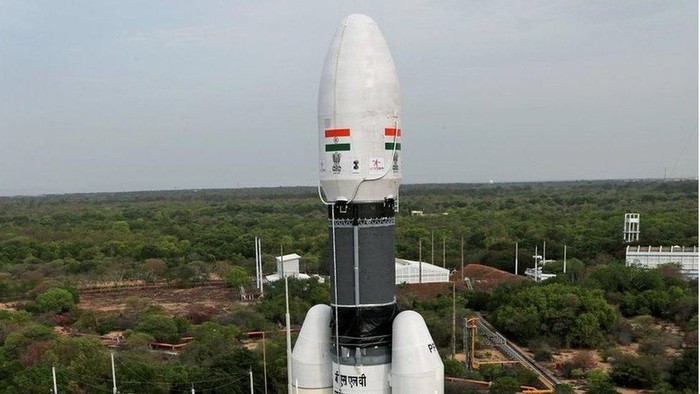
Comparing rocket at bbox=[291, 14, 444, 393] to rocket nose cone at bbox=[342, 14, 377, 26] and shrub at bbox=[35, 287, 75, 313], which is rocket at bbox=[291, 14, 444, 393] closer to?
rocket nose cone at bbox=[342, 14, 377, 26]

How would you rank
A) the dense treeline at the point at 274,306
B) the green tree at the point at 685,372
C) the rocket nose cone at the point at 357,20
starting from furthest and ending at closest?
the dense treeline at the point at 274,306 < the green tree at the point at 685,372 < the rocket nose cone at the point at 357,20

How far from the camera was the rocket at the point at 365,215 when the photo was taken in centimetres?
1428

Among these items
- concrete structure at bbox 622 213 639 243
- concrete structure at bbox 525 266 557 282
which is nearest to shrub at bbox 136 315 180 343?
concrete structure at bbox 525 266 557 282

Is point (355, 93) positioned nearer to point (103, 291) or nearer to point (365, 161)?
point (365, 161)

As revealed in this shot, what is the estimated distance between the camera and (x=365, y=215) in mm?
14594

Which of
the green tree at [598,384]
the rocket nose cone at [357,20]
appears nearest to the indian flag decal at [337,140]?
the rocket nose cone at [357,20]

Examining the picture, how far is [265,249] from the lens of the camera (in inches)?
3081

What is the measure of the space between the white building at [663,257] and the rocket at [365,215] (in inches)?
1961

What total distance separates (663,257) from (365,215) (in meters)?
54.9

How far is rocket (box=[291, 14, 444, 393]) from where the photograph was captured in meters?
14.3

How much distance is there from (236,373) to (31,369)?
29.8 feet

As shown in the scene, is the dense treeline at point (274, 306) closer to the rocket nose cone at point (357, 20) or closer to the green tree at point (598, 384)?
the green tree at point (598, 384)

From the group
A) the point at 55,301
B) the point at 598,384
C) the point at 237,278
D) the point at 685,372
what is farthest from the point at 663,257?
the point at 55,301

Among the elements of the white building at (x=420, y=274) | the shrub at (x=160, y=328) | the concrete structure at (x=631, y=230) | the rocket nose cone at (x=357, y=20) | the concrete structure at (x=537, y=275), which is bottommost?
the shrub at (x=160, y=328)
